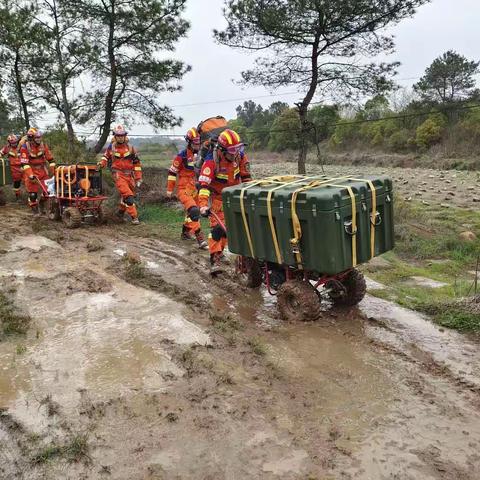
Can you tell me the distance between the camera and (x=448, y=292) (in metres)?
6.56

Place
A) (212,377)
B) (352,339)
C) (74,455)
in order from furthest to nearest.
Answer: (352,339)
(212,377)
(74,455)

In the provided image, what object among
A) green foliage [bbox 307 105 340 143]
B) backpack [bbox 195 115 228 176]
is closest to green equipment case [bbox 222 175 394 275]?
backpack [bbox 195 115 228 176]

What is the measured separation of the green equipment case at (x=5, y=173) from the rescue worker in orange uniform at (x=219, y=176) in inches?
351

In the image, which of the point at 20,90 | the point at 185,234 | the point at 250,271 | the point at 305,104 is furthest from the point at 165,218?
the point at 20,90

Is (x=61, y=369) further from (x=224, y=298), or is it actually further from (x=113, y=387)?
(x=224, y=298)

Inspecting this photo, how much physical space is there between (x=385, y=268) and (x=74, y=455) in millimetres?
5759

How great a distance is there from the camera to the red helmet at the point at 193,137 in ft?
28.9

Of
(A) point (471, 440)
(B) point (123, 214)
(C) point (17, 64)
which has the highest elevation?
(C) point (17, 64)

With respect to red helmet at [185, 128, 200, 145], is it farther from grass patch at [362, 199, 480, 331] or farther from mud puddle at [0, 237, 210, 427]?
grass patch at [362, 199, 480, 331]

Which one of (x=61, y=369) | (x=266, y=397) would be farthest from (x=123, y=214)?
(x=266, y=397)

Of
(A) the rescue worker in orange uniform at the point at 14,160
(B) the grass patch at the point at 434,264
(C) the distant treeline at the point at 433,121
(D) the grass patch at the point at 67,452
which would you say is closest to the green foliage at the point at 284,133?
(C) the distant treeline at the point at 433,121

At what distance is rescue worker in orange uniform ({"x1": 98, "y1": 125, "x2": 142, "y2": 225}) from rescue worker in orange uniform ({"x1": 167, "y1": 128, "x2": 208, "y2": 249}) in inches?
80.8

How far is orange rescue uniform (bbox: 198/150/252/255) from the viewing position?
22.6 ft

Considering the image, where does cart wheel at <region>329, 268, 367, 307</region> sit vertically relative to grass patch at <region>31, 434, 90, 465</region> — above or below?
above
